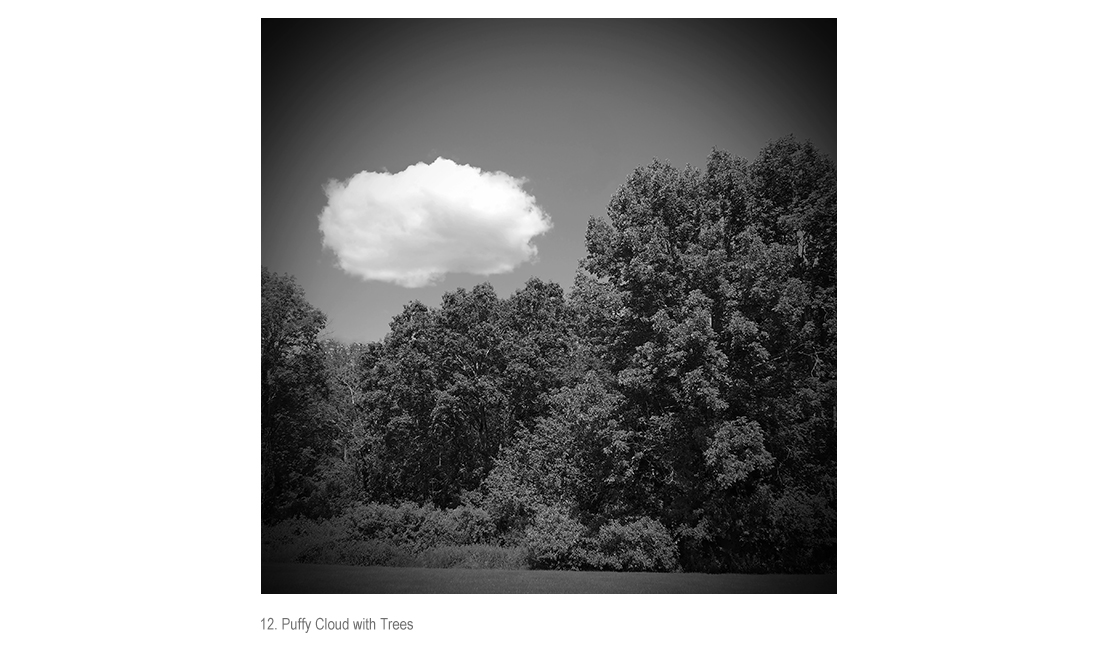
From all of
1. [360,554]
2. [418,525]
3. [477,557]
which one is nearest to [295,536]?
[360,554]

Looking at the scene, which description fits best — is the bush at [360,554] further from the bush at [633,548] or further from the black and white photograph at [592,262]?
the bush at [633,548]

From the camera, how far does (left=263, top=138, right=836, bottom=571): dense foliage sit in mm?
11250

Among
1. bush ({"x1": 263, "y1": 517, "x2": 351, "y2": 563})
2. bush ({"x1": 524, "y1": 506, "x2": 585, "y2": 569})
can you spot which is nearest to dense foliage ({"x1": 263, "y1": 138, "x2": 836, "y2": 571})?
bush ({"x1": 524, "y1": 506, "x2": 585, "y2": 569})

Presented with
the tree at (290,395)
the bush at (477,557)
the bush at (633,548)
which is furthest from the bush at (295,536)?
the bush at (633,548)

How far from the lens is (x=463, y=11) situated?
9.77 m

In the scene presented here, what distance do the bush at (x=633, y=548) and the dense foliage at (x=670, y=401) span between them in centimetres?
4

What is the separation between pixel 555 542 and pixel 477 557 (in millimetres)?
2004

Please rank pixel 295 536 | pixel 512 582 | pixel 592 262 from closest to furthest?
1. pixel 512 582
2. pixel 295 536
3. pixel 592 262

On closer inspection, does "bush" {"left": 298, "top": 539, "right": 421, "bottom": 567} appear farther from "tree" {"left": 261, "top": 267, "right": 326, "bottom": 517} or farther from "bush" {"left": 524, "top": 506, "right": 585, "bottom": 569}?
"bush" {"left": 524, "top": 506, "right": 585, "bottom": 569}

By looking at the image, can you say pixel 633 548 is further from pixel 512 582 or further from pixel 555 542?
pixel 512 582

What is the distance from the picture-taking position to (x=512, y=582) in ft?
34.4

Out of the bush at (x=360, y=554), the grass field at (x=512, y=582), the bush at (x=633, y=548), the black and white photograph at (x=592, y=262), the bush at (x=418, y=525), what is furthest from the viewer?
the bush at (x=418, y=525)

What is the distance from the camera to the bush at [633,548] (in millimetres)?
11781
